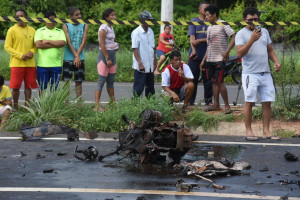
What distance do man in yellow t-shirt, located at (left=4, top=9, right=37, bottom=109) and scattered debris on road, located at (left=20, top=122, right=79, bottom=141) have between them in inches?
63.5

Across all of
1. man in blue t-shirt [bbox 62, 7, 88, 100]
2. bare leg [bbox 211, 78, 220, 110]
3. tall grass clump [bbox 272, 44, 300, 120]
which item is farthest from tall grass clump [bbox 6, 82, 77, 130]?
tall grass clump [bbox 272, 44, 300, 120]

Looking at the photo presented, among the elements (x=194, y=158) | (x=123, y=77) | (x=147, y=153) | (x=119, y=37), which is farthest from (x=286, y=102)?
(x=119, y=37)

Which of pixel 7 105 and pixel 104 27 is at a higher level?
pixel 104 27

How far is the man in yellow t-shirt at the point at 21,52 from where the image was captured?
11.7 meters

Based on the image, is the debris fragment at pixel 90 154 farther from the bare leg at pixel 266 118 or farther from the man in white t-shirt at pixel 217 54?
the man in white t-shirt at pixel 217 54

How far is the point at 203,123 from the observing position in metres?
10.8

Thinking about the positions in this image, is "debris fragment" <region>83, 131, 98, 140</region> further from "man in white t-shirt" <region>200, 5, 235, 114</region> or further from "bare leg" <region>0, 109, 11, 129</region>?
"man in white t-shirt" <region>200, 5, 235, 114</region>

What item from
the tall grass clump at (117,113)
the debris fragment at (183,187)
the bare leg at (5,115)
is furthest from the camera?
the bare leg at (5,115)

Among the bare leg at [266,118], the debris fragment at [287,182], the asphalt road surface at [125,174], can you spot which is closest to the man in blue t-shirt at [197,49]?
the bare leg at [266,118]

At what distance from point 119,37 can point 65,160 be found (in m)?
19.0

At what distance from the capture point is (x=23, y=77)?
39.0 ft

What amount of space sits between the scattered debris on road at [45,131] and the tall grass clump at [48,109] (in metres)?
0.35

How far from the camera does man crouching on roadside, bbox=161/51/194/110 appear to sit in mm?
11648

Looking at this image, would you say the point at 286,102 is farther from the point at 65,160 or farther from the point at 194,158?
the point at 65,160
